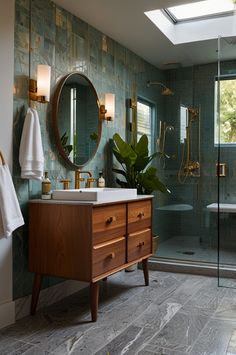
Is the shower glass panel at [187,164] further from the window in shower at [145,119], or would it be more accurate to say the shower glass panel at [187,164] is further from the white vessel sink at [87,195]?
the white vessel sink at [87,195]

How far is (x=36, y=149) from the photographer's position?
8.34ft

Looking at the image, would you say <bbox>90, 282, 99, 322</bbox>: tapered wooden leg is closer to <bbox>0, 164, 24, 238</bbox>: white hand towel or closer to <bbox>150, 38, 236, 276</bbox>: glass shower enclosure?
<bbox>0, 164, 24, 238</bbox>: white hand towel

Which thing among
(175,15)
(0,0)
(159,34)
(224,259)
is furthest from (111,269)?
(175,15)

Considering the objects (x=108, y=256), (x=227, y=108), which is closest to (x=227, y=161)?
(x=227, y=108)

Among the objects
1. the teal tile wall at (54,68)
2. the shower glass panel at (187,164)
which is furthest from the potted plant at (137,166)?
the shower glass panel at (187,164)

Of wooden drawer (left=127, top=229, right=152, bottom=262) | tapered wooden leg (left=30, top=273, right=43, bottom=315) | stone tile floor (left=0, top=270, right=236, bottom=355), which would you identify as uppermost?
wooden drawer (left=127, top=229, right=152, bottom=262)

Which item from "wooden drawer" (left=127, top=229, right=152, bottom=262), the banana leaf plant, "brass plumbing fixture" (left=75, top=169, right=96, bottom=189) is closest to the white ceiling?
the banana leaf plant

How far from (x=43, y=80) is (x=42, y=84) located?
0.03m

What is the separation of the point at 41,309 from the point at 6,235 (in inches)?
31.3

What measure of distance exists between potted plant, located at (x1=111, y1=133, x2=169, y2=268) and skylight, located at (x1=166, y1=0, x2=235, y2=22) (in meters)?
1.32

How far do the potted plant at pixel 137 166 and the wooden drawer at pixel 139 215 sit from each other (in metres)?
0.37

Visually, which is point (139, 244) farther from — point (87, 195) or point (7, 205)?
point (7, 205)

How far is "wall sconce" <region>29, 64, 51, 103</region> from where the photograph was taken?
2.62m

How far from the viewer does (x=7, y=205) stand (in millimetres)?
2268
